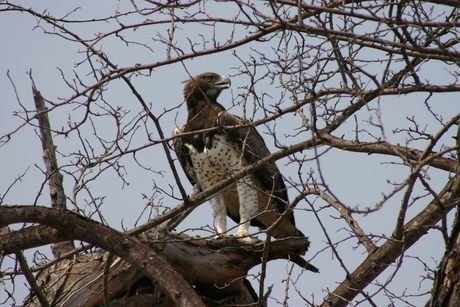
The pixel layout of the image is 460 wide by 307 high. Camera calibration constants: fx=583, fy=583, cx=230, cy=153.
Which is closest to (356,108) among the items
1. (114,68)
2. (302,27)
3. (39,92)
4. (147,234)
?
(302,27)

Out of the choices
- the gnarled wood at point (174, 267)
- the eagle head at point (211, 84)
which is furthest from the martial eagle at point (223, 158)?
the gnarled wood at point (174, 267)

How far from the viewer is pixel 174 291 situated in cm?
340

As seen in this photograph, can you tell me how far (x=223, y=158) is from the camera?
24.0ft

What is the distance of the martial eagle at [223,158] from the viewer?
7.26m

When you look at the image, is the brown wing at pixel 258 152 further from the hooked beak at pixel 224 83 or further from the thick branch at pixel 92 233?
the thick branch at pixel 92 233

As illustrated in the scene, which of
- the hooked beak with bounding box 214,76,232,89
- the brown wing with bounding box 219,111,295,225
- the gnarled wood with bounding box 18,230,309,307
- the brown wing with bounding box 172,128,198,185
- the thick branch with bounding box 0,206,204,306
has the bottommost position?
the thick branch with bounding box 0,206,204,306

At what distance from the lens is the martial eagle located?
7.26 m

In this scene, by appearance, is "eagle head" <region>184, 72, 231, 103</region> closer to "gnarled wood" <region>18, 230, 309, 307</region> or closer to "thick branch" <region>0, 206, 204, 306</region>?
"gnarled wood" <region>18, 230, 309, 307</region>

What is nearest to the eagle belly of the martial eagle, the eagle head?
the martial eagle

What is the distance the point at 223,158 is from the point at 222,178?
0.27m

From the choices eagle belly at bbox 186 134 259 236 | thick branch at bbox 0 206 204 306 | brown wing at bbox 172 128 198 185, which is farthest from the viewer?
brown wing at bbox 172 128 198 185

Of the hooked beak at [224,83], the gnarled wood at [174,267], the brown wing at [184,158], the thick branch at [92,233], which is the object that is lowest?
the thick branch at [92,233]

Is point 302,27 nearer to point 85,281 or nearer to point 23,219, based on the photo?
point 23,219

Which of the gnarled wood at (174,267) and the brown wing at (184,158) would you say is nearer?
the gnarled wood at (174,267)
